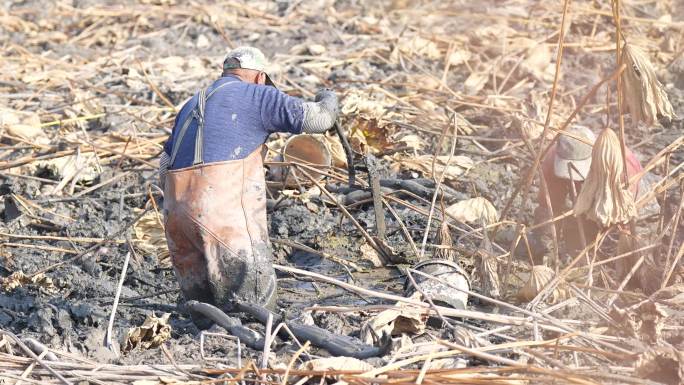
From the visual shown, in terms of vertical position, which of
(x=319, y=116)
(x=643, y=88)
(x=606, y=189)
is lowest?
(x=606, y=189)

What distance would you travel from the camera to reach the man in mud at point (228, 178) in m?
5.52

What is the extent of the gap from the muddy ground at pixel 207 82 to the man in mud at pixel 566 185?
0.89 ft

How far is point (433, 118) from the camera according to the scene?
8836mm

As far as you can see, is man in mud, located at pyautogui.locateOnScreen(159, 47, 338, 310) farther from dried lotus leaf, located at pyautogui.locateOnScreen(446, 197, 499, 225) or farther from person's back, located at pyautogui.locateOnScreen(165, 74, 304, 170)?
dried lotus leaf, located at pyautogui.locateOnScreen(446, 197, 499, 225)

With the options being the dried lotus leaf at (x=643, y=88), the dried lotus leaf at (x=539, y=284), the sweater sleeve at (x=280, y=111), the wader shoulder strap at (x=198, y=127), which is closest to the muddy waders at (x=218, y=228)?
the wader shoulder strap at (x=198, y=127)

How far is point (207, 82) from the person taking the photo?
10062mm

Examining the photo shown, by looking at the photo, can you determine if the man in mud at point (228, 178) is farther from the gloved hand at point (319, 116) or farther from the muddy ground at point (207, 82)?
the muddy ground at point (207, 82)

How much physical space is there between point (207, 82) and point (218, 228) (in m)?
4.72

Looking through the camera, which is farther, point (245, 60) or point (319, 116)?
point (245, 60)

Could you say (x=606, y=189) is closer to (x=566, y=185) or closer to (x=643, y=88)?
(x=643, y=88)

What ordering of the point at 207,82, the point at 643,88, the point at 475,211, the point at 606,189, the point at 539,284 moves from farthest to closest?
the point at 207,82 < the point at 475,211 < the point at 539,284 < the point at 606,189 < the point at 643,88

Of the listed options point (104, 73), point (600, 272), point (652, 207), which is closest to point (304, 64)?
point (104, 73)

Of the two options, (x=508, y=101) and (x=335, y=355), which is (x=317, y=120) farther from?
(x=508, y=101)

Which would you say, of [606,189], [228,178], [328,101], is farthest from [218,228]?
[606,189]
